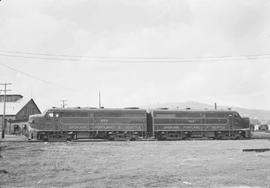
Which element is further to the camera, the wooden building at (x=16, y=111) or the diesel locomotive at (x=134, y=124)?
the wooden building at (x=16, y=111)

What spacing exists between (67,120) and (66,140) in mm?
2102

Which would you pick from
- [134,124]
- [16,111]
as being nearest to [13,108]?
[16,111]

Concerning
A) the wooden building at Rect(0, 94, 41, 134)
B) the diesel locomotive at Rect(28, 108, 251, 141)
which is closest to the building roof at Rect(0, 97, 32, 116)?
the wooden building at Rect(0, 94, 41, 134)

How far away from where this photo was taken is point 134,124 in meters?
38.9

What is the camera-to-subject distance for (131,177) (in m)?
12.8

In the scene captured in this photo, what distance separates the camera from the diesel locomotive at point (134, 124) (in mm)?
37344

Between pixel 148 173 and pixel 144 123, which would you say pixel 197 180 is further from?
pixel 144 123

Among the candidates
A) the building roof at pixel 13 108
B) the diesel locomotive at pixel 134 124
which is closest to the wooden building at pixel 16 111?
the building roof at pixel 13 108

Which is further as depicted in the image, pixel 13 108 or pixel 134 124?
pixel 13 108

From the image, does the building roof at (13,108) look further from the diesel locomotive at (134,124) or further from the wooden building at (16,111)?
the diesel locomotive at (134,124)

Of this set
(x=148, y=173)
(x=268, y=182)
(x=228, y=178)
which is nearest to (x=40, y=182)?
(x=148, y=173)

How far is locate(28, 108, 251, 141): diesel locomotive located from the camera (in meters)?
37.3

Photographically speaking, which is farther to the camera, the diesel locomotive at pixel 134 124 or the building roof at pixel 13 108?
the building roof at pixel 13 108

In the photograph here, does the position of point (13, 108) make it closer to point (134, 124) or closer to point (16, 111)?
point (16, 111)
